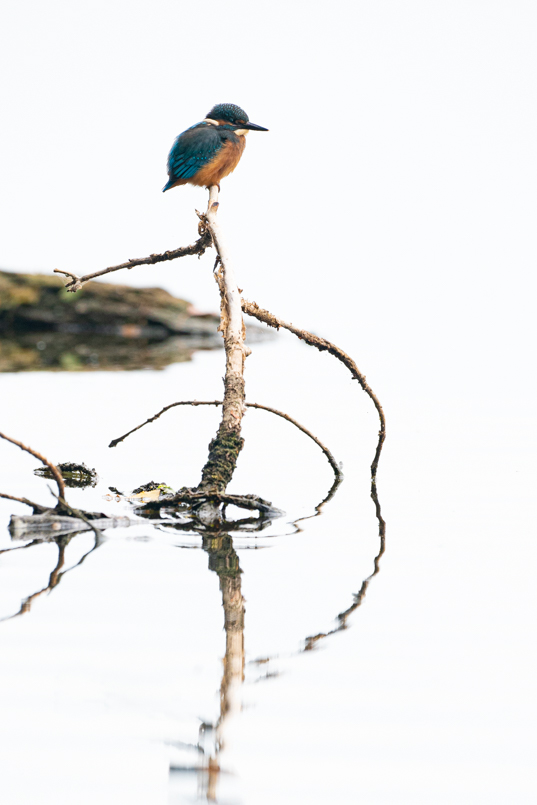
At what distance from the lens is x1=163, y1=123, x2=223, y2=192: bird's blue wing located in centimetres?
488

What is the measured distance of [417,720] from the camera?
192cm

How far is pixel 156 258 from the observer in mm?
4211

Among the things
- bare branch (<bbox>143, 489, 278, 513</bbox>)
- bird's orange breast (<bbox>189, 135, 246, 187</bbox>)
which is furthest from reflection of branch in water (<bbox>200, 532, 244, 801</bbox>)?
bird's orange breast (<bbox>189, 135, 246, 187</bbox>)

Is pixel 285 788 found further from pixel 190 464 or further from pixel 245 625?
pixel 190 464

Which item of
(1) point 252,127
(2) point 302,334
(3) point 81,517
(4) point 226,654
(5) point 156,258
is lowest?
(4) point 226,654

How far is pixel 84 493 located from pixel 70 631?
6.61ft

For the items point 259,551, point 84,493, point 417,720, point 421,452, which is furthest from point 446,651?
point 421,452

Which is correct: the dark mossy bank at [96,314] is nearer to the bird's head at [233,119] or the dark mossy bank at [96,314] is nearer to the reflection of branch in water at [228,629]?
the bird's head at [233,119]

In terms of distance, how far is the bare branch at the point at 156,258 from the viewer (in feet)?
13.8

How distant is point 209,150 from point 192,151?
102 millimetres

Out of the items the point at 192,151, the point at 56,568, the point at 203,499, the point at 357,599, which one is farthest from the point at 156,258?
the point at 357,599

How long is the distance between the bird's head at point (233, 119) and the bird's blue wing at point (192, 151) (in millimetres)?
190

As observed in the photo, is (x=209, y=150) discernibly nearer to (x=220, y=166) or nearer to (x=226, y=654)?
(x=220, y=166)

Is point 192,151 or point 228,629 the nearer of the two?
point 228,629
